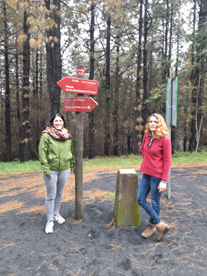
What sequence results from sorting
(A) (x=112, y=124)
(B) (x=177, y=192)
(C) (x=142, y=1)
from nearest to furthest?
(B) (x=177, y=192) → (C) (x=142, y=1) → (A) (x=112, y=124)

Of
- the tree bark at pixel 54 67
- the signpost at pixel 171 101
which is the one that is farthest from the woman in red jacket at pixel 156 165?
the tree bark at pixel 54 67

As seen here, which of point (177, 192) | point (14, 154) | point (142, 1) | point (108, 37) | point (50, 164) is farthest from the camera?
point (14, 154)

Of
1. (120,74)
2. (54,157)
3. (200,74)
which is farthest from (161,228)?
(120,74)

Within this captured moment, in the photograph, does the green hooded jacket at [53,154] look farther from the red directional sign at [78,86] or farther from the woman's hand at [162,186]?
the woman's hand at [162,186]

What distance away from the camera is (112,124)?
44.3 feet

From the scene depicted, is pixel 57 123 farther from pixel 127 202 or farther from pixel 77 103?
pixel 127 202

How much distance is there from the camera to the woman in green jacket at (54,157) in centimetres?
274

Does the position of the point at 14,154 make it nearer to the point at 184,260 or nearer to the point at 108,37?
the point at 108,37

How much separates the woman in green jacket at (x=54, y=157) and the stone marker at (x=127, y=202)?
0.98 metres

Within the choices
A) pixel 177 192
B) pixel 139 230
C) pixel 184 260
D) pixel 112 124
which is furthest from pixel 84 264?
pixel 112 124

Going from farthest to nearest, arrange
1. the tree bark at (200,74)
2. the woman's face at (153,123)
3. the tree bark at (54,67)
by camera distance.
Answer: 1. the tree bark at (200,74)
2. the tree bark at (54,67)
3. the woman's face at (153,123)

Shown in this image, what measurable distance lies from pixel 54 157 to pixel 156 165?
1.58 metres

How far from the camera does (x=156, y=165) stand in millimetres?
2523

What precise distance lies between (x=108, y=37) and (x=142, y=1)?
2960mm
